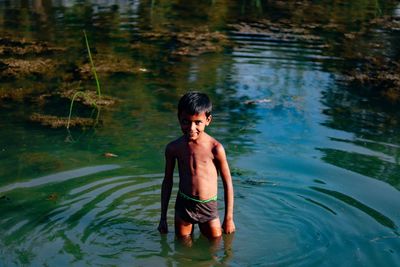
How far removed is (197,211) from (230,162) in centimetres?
173

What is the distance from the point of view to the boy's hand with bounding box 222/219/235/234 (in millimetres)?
4371

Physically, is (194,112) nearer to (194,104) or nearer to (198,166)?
(194,104)

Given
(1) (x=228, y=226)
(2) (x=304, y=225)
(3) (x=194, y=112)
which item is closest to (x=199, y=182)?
(1) (x=228, y=226)

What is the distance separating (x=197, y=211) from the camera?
169 inches

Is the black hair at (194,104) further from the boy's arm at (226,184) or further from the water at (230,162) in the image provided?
the water at (230,162)

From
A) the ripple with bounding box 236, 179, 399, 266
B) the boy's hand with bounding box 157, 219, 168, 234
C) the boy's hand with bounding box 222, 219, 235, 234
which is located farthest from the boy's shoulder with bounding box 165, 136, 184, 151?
the ripple with bounding box 236, 179, 399, 266

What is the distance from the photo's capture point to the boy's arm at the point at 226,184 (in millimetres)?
4199

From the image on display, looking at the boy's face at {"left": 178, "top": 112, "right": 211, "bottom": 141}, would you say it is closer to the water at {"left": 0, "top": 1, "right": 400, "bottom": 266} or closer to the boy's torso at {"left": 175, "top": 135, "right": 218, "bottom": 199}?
the boy's torso at {"left": 175, "top": 135, "right": 218, "bottom": 199}

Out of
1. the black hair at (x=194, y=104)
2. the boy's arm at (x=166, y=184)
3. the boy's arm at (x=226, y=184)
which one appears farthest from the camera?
the boy's arm at (x=166, y=184)

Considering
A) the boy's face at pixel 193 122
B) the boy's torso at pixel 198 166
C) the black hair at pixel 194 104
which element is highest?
the black hair at pixel 194 104

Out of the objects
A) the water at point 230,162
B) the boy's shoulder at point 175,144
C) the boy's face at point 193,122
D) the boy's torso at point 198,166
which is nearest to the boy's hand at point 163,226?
the water at point 230,162

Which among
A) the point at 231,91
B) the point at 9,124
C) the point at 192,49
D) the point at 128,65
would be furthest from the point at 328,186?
the point at 192,49

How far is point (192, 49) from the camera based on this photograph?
1043 cm

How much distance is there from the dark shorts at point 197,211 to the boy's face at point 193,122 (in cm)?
49
